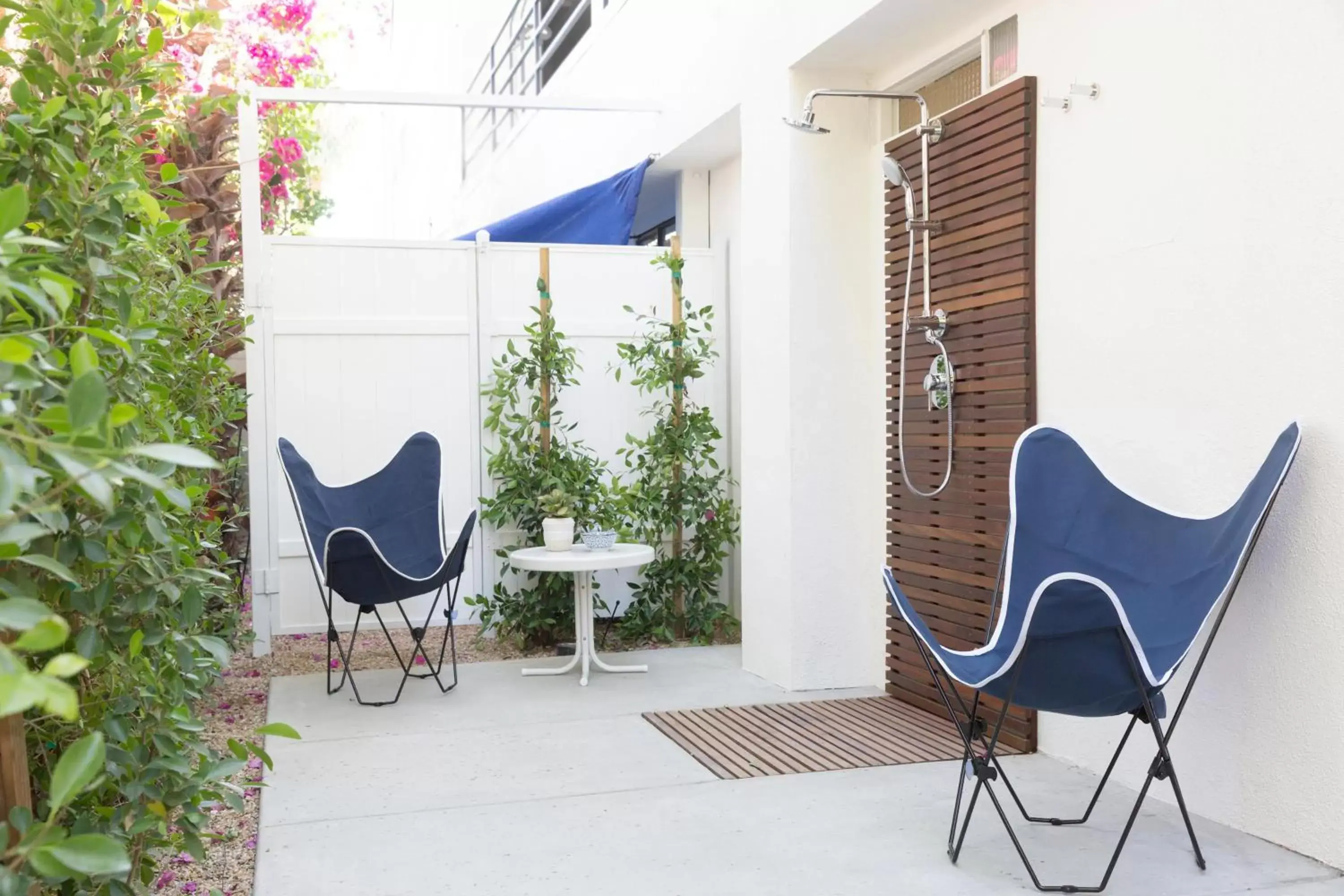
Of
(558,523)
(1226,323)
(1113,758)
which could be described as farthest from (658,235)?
(1113,758)

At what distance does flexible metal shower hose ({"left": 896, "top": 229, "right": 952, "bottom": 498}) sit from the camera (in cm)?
383

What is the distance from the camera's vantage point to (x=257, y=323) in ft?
16.9

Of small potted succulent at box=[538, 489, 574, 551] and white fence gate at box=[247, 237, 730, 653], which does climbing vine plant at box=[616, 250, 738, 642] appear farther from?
small potted succulent at box=[538, 489, 574, 551]

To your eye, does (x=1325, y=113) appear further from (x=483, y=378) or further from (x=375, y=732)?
(x=483, y=378)

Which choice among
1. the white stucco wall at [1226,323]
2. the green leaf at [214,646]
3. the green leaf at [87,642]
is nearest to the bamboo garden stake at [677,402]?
the white stucco wall at [1226,323]

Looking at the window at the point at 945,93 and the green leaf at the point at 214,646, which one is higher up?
the window at the point at 945,93

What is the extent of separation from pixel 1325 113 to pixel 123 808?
261cm

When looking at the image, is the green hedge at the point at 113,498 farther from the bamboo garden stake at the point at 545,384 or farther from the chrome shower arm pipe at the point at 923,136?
the bamboo garden stake at the point at 545,384

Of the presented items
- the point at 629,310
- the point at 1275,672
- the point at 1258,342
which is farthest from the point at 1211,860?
the point at 629,310

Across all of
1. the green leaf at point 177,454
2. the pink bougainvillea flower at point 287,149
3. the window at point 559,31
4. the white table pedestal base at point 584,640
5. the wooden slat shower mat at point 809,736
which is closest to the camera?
the green leaf at point 177,454

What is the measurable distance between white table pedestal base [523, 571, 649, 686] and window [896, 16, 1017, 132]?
213cm

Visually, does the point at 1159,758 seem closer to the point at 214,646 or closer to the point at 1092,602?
the point at 1092,602

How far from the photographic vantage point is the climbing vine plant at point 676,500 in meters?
5.45

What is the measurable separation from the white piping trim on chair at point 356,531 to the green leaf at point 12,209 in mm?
3391
